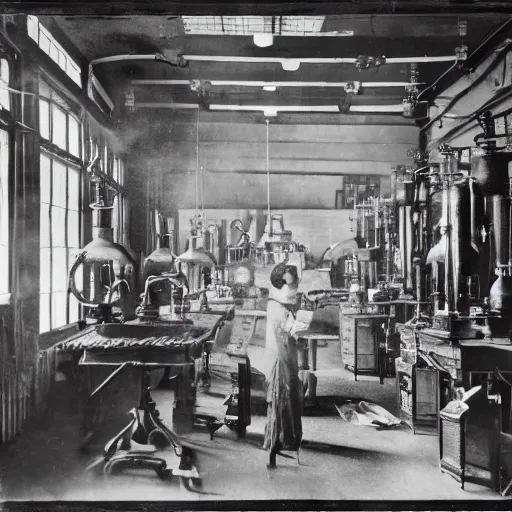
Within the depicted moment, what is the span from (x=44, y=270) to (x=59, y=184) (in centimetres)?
51

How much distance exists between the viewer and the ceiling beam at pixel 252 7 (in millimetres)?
2559

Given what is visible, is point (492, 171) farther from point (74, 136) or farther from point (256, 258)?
point (74, 136)

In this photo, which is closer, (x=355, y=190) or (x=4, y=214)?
(x=4, y=214)

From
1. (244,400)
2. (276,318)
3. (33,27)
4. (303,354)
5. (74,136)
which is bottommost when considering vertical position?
(244,400)

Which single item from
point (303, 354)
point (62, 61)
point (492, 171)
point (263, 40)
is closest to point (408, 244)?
point (492, 171)

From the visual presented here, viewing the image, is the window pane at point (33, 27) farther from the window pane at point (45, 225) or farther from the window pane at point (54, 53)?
the window pane at point (45, 225)

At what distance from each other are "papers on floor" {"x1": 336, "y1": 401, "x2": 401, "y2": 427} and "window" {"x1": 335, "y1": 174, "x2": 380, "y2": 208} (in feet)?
3.85

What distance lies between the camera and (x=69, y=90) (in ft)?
9.50

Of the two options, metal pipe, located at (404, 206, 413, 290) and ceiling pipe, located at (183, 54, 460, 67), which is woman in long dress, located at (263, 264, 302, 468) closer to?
metal pipe, located at (404, 206, 413, 290)

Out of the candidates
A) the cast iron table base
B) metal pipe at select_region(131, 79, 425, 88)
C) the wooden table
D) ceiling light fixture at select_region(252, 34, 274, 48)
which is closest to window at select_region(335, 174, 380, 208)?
metal pipe at select_region(131, 79, 425, 88)

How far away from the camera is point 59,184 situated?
289cm

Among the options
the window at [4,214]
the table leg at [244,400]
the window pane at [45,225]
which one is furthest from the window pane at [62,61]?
the table leg at [244,400]

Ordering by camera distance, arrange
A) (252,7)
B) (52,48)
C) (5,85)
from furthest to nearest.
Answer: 1. (52,48)
2. (5,85)
3. (252,7)

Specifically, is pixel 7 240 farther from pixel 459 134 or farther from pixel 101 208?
pixel 459 134
